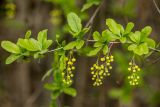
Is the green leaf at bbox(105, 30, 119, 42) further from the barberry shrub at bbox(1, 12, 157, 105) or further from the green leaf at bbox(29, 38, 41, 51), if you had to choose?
the green leaf at bbox(29, 38, 41, 51)

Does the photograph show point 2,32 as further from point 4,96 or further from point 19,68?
point 4,96

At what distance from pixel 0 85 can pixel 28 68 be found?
0.97 meters

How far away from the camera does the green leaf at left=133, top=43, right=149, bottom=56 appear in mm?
1336

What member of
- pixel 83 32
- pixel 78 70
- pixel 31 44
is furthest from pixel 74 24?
pixel 78 70

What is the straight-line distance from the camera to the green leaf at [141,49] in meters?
1.34

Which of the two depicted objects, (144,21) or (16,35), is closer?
(144,21)

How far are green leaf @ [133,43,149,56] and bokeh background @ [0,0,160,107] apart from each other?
140 centimetres

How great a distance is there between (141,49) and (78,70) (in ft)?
7.40

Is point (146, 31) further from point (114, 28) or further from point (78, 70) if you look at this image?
point (78, 70)

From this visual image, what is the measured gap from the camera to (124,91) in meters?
2.91

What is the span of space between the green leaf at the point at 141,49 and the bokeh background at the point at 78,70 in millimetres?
1404

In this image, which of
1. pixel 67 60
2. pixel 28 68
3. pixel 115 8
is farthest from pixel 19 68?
pixel 67 60

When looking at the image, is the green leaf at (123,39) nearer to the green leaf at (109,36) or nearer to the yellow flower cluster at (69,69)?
the green leaf at (109,36)

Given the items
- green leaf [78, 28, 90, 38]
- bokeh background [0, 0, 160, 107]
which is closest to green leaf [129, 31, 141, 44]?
green leaf [78, 28, 90, 38]
